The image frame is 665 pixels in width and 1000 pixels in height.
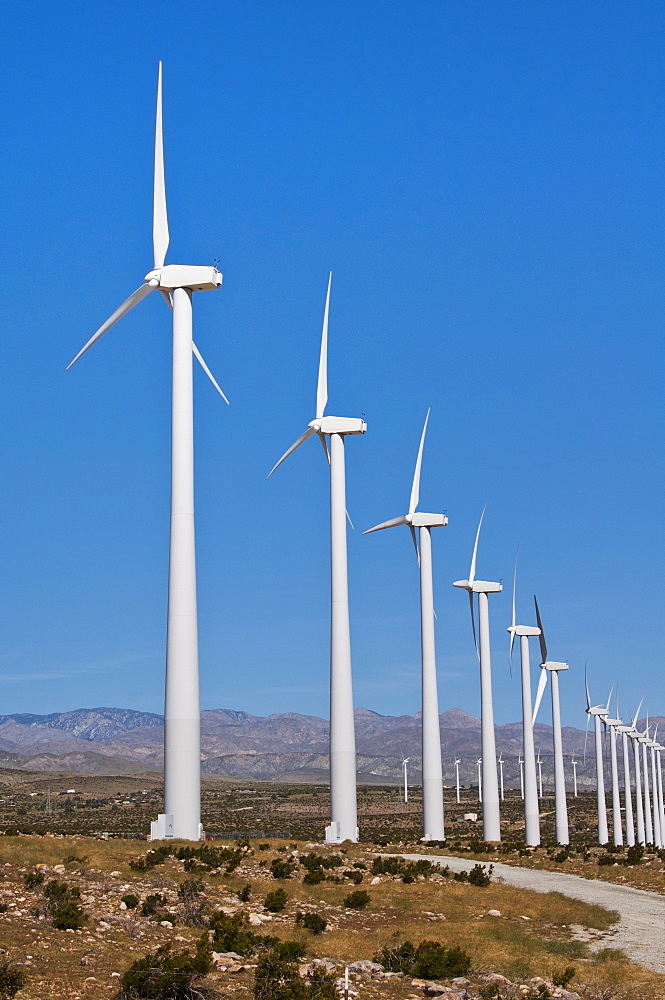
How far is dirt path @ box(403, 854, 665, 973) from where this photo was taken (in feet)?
110

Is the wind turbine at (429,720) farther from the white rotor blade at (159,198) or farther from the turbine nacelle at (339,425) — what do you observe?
the white rotor blade at (159,198)

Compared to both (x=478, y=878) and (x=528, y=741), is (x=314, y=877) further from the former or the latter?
(x=528, y=741)

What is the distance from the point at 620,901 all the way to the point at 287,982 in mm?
23380

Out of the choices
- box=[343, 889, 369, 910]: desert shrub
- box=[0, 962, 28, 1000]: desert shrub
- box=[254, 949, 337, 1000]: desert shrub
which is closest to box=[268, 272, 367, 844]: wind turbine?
box=[343, 889, 369, 910]: desert shrub

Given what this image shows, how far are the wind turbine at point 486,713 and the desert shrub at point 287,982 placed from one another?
157 ft

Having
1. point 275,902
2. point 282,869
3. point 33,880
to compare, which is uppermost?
point 33,880

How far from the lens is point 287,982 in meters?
25.4

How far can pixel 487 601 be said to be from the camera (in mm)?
83188

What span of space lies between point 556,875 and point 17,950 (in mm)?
33860

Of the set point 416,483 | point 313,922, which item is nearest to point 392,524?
point 416,483

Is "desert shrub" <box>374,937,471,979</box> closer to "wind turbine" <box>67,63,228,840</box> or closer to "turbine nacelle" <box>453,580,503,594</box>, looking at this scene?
"wind turbine" <box>67,63,228,840</box>

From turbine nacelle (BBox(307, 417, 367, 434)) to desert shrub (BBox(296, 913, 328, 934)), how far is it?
34.8 metres

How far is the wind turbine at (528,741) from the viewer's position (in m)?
78.6

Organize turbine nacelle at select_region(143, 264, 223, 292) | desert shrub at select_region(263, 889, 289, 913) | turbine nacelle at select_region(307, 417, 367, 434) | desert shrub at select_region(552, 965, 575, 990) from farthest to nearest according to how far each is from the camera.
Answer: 1. turbine nacelle at select_region(307, 417, 367, 434)
2. turbine nacelle at select_region(143, 264, 223, 292)
3. desert shrub at select_region(263, 889, 289, 913)
4. desert shrub at select_region(552, 965, 575, 990)
